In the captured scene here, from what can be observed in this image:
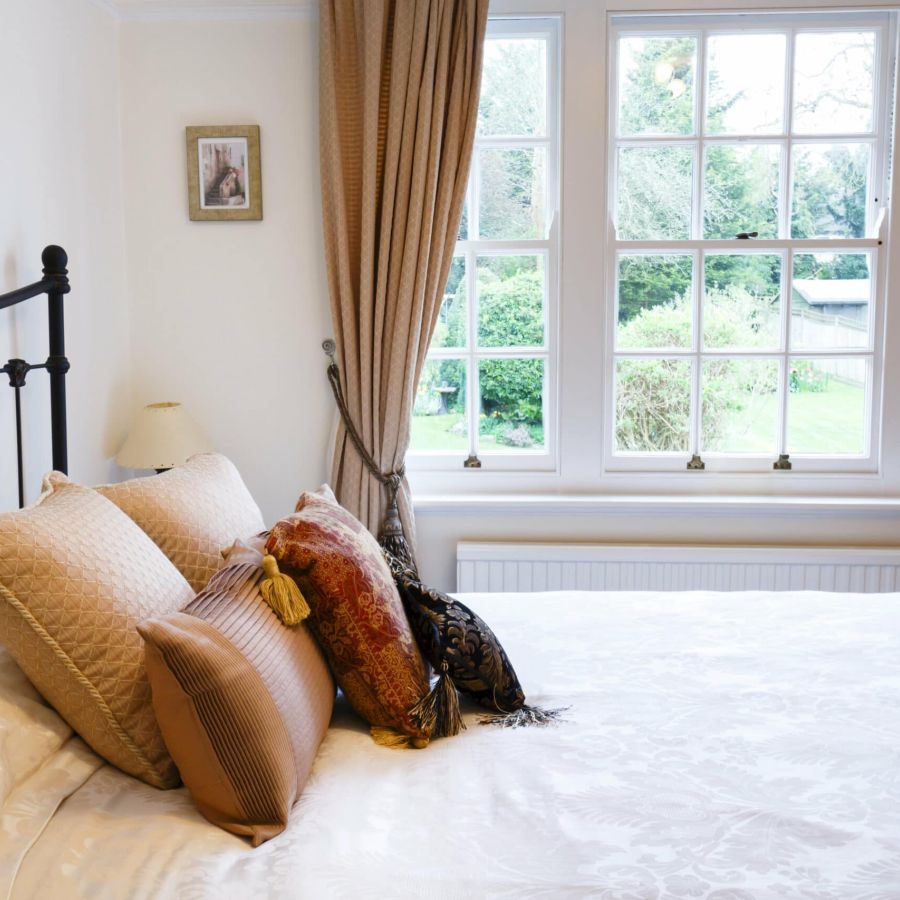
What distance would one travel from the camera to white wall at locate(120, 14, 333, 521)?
10.8ft

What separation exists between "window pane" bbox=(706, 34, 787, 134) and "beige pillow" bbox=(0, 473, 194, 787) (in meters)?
2.63

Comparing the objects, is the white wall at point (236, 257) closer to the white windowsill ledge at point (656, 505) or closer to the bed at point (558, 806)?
the white windowsill ledge at point (656, 505)

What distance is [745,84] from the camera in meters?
3.32

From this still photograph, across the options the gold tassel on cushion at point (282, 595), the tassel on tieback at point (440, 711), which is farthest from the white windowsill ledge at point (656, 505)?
the gold tassel on cushion at point (282, 595)

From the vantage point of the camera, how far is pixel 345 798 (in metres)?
1.48

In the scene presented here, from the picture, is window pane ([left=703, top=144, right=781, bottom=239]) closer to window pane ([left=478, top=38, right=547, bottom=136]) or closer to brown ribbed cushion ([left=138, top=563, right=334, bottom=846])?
window pane ([left=478, top=38, right=547, bottom=136])

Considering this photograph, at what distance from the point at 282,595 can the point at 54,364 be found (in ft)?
4.00

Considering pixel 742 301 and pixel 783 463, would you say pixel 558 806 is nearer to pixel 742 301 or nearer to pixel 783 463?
pixel 783 463

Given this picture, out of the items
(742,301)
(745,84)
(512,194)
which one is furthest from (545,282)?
(745,84)

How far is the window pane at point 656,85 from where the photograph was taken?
10.9ft

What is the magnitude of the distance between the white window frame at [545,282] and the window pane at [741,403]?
0.54m

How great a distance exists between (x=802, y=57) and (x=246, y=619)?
2.79 metres

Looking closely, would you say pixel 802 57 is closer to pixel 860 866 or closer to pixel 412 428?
pixel 412 428

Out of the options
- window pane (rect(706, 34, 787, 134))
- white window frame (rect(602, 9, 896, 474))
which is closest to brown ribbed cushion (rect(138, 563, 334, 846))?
white window frame (rect(602, 9, 896, 474))
